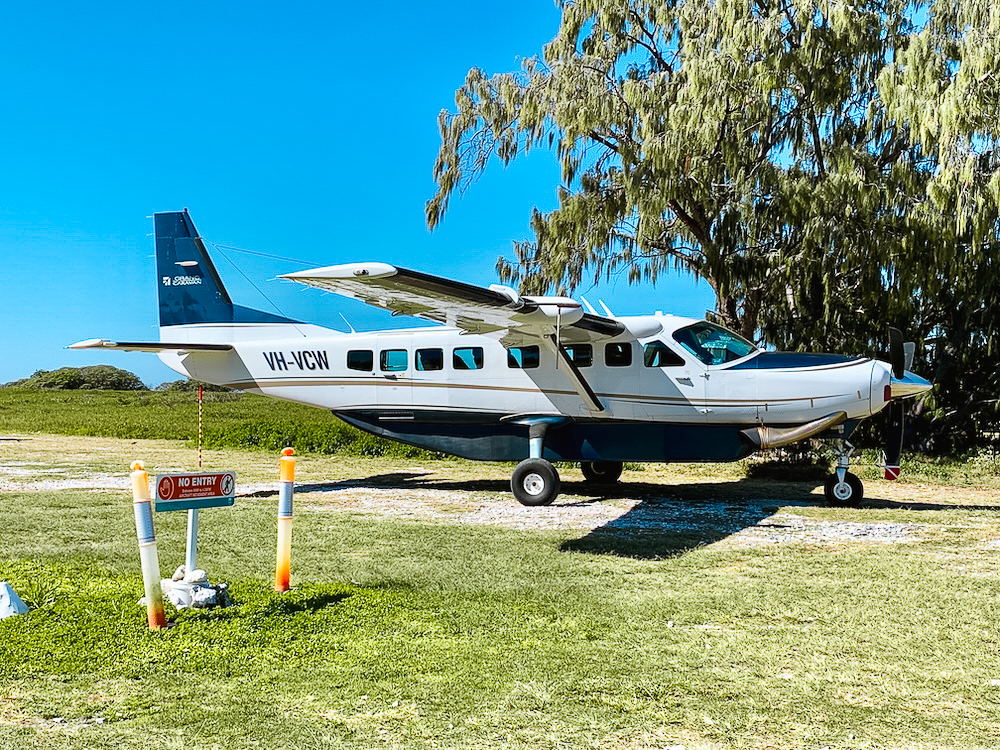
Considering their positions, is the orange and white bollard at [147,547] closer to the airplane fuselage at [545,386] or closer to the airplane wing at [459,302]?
the airplane wing at [459,302]

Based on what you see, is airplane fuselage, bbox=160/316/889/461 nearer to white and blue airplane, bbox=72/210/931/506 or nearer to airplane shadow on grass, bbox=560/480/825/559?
white and blue airplane, bbox=72/210/931/506

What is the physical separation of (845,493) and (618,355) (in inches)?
149

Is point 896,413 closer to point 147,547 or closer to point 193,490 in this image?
point 193,490

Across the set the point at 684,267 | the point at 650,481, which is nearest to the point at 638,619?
the point at 650,481

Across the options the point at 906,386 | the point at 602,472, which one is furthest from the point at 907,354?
the point at 602,472

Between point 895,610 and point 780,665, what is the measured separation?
5.48ft

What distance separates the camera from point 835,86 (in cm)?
1572

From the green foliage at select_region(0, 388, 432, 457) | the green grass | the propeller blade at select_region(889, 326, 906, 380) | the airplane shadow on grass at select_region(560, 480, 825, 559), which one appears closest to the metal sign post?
the green grass

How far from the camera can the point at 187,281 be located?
48.5 ft

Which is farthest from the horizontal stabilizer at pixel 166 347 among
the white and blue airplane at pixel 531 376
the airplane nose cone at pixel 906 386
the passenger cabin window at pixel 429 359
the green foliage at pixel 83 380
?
the green foliage at pixel 83 380

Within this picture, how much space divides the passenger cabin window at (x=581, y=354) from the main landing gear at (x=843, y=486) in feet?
12.2

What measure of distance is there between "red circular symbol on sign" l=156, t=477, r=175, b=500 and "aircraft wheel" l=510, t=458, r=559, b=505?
696 centimetres

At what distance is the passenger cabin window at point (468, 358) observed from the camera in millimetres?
13000

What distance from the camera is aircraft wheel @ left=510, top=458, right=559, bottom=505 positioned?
1162cm
